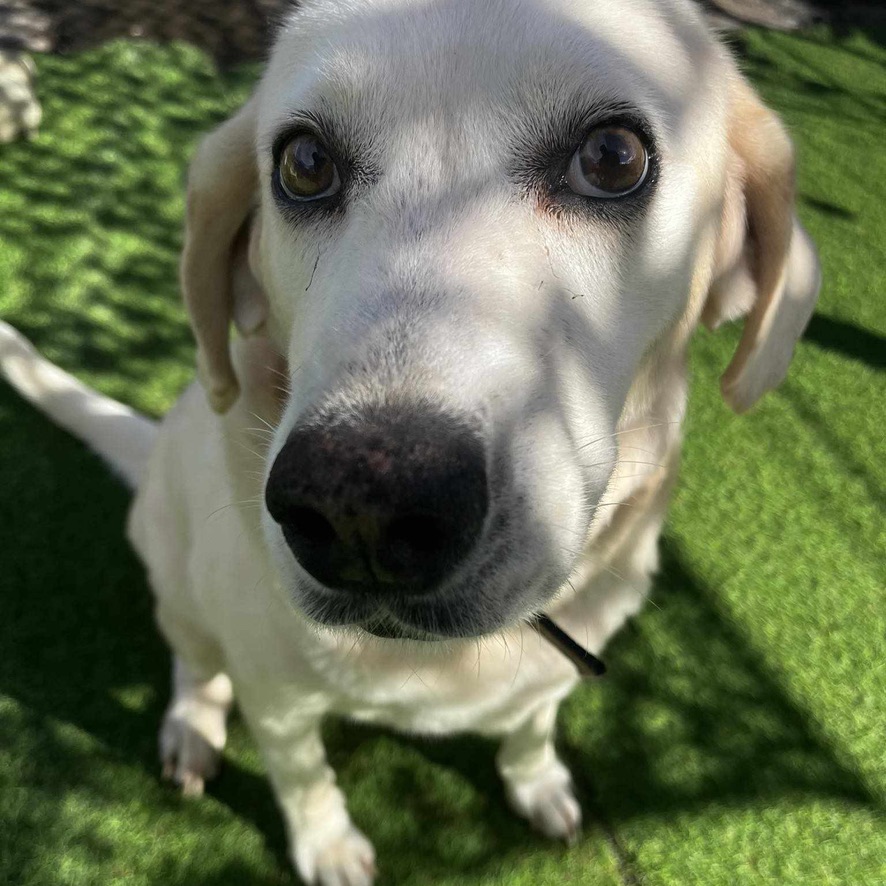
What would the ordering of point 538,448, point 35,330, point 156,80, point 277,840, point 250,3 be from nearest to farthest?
point 538,448
point 277,840
point 35,330
point 156,80
point 250,3

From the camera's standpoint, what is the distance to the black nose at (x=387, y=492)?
3.00ft

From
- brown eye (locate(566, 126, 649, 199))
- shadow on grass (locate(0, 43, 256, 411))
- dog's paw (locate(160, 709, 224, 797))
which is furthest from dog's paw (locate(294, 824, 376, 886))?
shadow on grass (locate(0, 43, 256, 411))

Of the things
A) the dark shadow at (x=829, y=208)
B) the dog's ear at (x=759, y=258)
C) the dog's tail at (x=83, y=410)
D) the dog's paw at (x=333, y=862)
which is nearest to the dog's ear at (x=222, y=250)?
the dog's ear at (x=759, y=258)

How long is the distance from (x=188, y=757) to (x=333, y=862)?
1.85ft

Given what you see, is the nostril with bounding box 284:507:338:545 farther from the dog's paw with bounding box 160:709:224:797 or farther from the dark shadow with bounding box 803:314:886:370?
the dark shadow with bounding box 803:314:886:370

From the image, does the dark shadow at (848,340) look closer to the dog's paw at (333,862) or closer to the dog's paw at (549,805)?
the dog's paw at (549,805)

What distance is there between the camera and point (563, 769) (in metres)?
2.44

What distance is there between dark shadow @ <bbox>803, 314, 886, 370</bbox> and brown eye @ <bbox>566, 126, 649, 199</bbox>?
3241 millimetres

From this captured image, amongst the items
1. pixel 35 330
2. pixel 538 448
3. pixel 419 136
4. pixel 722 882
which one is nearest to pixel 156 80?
pixel 35 330

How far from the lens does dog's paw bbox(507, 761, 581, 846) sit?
2.33 m

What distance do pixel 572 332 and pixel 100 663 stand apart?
221cm

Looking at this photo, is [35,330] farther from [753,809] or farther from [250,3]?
[250,3]

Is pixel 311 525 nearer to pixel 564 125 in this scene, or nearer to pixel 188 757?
pixel 564 125

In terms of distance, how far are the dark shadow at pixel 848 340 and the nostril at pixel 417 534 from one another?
3.80 meters
